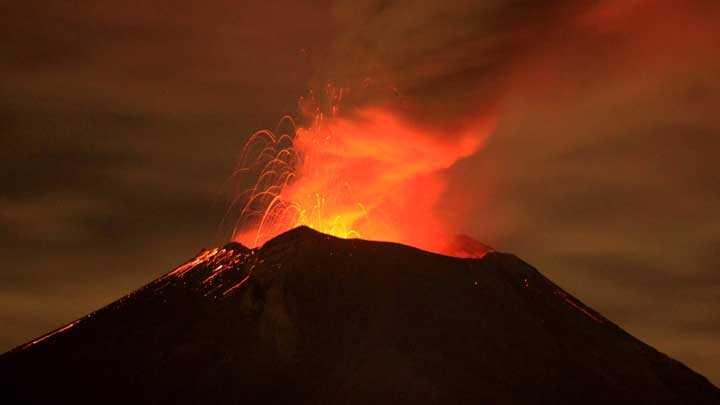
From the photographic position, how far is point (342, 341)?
62406 millimetres

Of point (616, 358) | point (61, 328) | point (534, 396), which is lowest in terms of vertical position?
point (534, 396)

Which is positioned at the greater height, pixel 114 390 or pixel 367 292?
pixel 367 292

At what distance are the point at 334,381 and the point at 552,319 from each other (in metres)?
20.8

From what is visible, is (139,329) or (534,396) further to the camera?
(139,329)

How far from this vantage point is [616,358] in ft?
232

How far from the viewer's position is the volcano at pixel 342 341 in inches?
2346

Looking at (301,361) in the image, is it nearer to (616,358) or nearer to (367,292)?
(367,292)

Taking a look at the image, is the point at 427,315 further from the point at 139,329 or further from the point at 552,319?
the point at 139,329

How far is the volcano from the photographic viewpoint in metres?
59.6

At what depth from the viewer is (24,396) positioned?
Answer: 6241 centimetres

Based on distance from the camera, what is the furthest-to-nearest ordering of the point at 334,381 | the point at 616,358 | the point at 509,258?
the point at 509,258 < the point at 616,358 < the point at 334,381

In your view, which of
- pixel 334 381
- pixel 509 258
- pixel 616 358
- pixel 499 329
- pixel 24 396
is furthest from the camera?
pixel 509 258

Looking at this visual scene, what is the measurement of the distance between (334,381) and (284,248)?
14.4 metres

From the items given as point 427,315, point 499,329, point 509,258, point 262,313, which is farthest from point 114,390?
point 509,258
